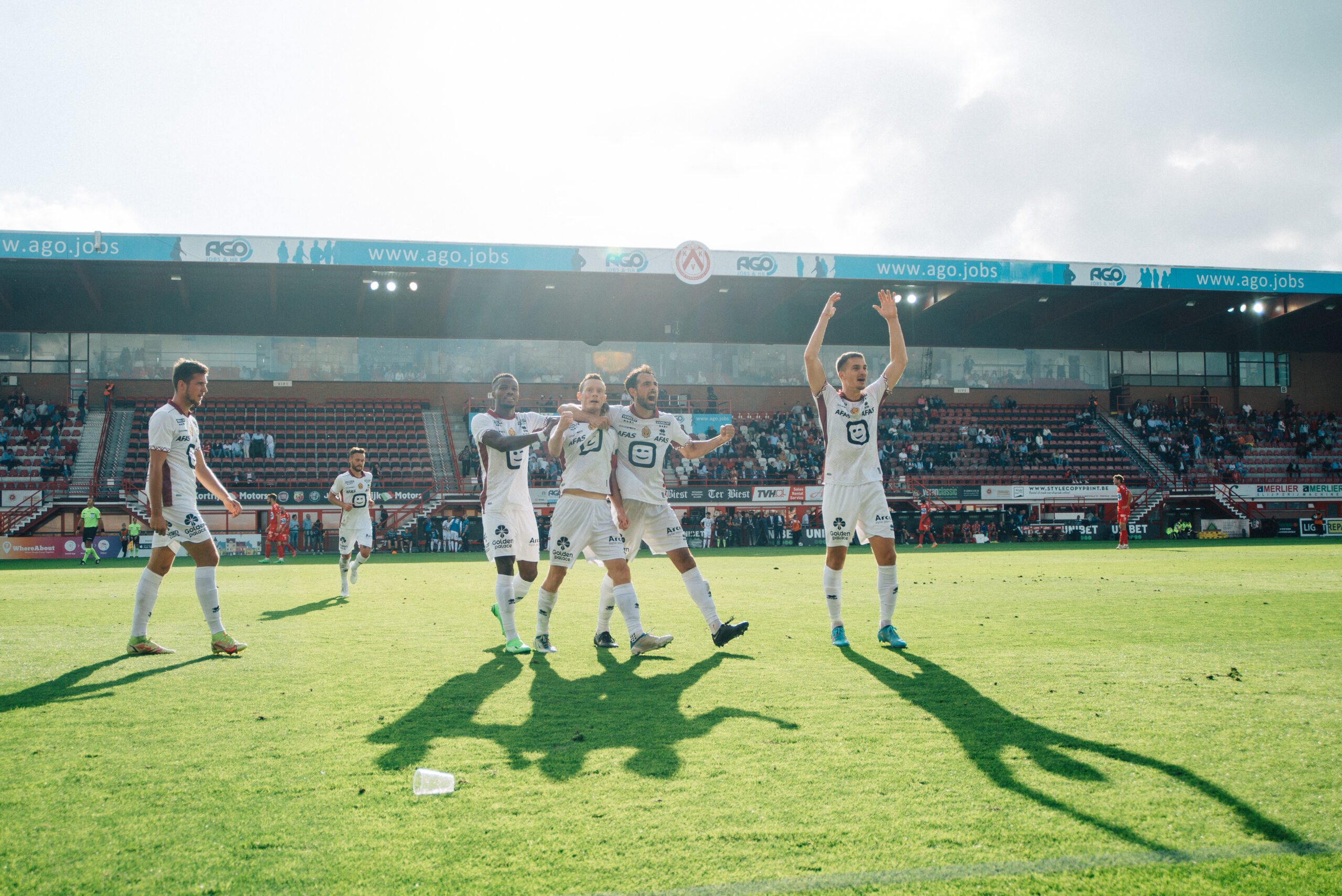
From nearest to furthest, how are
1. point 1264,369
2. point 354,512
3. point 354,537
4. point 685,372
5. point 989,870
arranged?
point 989,870
point 354,537
point 354,512
point 685,372
point 1264,369

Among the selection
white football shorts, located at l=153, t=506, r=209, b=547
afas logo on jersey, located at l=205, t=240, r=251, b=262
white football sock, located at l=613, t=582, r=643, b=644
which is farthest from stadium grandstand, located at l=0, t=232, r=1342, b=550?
white football sock, located at l=613, t=582, r=643, b=644

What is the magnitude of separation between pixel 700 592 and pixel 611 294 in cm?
2975

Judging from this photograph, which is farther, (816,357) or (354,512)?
(354,512)

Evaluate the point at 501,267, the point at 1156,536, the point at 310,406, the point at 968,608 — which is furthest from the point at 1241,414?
the point at 310,406

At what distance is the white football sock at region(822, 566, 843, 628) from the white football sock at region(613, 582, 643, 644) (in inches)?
60.9

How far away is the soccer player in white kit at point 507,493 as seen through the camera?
7055 millimetres

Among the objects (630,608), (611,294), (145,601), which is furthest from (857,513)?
(611,294)

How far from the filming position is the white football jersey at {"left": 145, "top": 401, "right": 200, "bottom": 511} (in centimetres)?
646

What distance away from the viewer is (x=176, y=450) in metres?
6.61

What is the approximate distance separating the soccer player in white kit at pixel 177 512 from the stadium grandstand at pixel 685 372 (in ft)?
74.0

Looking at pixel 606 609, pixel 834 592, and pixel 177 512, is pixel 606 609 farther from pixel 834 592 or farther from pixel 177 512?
pixel 177 512

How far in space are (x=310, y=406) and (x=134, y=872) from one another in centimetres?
3535

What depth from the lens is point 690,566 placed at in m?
6.74

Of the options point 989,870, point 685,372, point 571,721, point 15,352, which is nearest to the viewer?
point 989,870
